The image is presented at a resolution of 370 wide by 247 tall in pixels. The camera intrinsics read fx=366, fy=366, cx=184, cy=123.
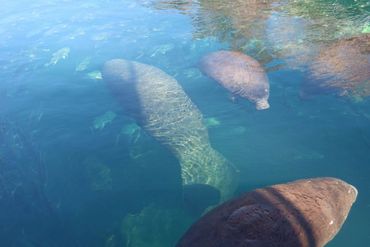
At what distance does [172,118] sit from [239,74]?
1.84 m

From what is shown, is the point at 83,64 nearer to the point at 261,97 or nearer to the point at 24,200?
the point at 24,200

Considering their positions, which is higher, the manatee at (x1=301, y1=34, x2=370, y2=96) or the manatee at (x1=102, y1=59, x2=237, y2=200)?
the manatee at (x1=301, y1=34, x2=370, y2=96)

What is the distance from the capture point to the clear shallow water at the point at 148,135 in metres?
5.70

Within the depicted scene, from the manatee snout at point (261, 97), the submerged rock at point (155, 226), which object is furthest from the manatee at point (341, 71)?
the submerged rock at point (155, 226)

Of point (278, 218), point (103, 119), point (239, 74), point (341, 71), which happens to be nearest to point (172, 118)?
point (103, 119)

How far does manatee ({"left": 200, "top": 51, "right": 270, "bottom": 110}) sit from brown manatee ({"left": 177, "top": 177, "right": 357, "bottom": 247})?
3.07m

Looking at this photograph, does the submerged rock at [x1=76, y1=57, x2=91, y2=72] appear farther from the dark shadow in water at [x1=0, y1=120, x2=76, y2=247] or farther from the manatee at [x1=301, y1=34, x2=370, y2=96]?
the manatee at [x1=301, y1=34, x2=370, y2=96]

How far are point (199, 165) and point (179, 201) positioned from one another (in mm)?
922

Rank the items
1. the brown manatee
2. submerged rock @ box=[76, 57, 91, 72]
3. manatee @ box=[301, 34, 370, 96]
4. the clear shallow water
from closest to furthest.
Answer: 1. the brown manatee
2. the clear shallow water
3. manatee @ box=[301, 34, 370, 96]
4. submerged rock @ box=[76, 57, 91, 72]

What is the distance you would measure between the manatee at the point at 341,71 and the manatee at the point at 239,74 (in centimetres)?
89

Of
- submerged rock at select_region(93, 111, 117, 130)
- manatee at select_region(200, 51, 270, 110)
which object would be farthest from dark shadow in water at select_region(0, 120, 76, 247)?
manatee at select_region(200, 51, 270, 110)

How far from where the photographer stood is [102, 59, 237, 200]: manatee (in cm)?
630

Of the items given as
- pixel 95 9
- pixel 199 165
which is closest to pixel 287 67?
pixel 199 165

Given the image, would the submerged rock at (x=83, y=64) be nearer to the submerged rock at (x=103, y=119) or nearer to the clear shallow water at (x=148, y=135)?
the clear shallow water at (x=148, y=135)
